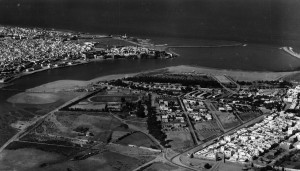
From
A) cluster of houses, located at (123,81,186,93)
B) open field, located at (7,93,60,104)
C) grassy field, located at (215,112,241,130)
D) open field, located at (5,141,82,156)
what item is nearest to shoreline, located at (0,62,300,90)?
cluster of houses, located at (123,81,186,93)

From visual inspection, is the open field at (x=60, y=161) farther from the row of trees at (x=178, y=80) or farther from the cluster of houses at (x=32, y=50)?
the cluster of houses at (x=32, y=50)

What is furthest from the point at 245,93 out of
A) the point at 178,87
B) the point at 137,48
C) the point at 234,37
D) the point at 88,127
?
the point at 234,37

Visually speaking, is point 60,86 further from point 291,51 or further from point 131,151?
point 291,51

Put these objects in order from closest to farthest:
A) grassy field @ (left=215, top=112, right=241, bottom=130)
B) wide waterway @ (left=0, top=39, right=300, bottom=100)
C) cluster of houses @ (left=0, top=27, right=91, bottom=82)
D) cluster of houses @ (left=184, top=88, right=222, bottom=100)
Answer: grassy field @ (left=215, top=112, right=241, bottom=130), cluster of houses @ (left=184, top=88, right=222, bottom=100), wide waterway @ (left=0, top=39, right=300, bottom=100), cluster of houses @ (left=0, top=27, right=91, bottom=82)

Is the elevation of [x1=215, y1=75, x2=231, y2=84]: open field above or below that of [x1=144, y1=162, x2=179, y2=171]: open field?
above

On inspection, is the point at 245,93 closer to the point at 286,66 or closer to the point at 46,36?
the point at 286,66

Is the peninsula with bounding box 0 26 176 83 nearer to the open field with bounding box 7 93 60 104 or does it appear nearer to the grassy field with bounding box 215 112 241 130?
the open field with bounding box 7 93 60 104
